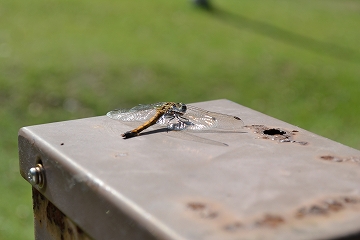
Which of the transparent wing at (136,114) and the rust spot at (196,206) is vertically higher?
the rust spot at (196,206)

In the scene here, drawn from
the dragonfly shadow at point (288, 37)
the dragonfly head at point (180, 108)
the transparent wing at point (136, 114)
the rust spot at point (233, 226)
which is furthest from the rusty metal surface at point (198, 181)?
the dragonfly shadow at point (288, 37)

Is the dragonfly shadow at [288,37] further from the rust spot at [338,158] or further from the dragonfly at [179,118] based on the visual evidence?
the rust spot at [338,158]

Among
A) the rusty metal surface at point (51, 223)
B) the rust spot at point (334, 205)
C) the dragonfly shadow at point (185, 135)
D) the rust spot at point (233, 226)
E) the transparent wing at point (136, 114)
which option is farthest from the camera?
the transparent wing at point (136, 114)

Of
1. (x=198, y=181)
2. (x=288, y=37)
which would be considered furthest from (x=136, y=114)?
(x=288, y=37)

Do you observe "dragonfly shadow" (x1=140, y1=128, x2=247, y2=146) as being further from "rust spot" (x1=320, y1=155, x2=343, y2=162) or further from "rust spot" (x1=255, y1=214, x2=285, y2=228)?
"rust spot" (x1=255, y1=214, x2=285, y2=228)

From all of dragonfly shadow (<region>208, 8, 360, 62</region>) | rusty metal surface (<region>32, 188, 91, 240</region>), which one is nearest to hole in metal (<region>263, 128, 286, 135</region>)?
rusty metal surface (<region>32, 188, 91, 240</region>)

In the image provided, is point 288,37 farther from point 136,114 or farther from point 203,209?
point 203,209

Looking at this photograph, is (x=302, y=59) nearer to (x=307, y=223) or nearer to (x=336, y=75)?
(x=336, y=75)

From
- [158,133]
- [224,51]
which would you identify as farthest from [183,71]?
[158,133]

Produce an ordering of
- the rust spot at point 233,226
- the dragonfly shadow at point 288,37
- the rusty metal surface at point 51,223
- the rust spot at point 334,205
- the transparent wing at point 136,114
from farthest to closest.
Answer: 1. the dragonfly shadow at point 288,37
2. the transparent wing at point 136,114
3. the rusty metal surface at point 51,223
4. the rust spot at point 334,205
5. the rust spot at point 233,226

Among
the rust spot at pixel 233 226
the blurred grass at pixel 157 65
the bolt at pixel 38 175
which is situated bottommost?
the blurred grass at pixel 157 65
